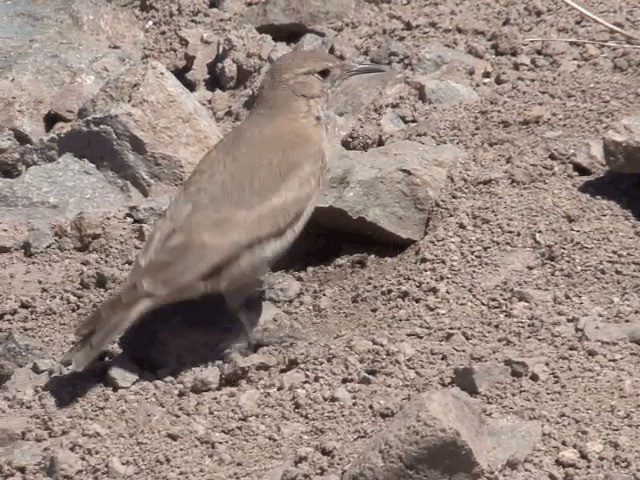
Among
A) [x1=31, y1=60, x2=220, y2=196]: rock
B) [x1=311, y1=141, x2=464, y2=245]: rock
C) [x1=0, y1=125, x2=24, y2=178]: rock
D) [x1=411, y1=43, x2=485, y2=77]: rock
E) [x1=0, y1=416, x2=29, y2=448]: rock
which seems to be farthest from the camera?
[x1=0, y1=125, x2=24, y2=178]: rock

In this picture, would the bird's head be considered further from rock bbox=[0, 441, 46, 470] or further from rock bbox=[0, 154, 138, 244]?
rock bbox=[0, 441, 46, 470]

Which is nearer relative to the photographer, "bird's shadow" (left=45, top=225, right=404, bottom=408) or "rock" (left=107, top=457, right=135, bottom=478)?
"rock" (left=107, top=457, right=135, bottom=478)

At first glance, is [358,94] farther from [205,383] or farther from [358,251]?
[205,383]

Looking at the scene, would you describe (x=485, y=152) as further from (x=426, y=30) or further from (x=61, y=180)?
(x=61, y=180)

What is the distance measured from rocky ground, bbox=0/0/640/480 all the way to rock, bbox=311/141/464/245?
0.01 meters

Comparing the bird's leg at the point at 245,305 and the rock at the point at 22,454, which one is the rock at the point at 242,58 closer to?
the bird's leg at the point at 245,305

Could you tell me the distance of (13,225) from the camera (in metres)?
6.66

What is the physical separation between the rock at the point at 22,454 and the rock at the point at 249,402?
78 centimetres

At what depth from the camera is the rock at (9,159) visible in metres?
7.06

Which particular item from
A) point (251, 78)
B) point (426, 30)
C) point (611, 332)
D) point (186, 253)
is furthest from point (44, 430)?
point (426, 30)

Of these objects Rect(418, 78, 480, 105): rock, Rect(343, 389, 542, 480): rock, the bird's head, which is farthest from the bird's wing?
Rect(343, 389, 542, 480): rock

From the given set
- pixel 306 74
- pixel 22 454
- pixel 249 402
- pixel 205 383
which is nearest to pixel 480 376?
pixel 249 402

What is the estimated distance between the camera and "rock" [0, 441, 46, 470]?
203 inches

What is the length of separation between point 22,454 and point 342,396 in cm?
126
